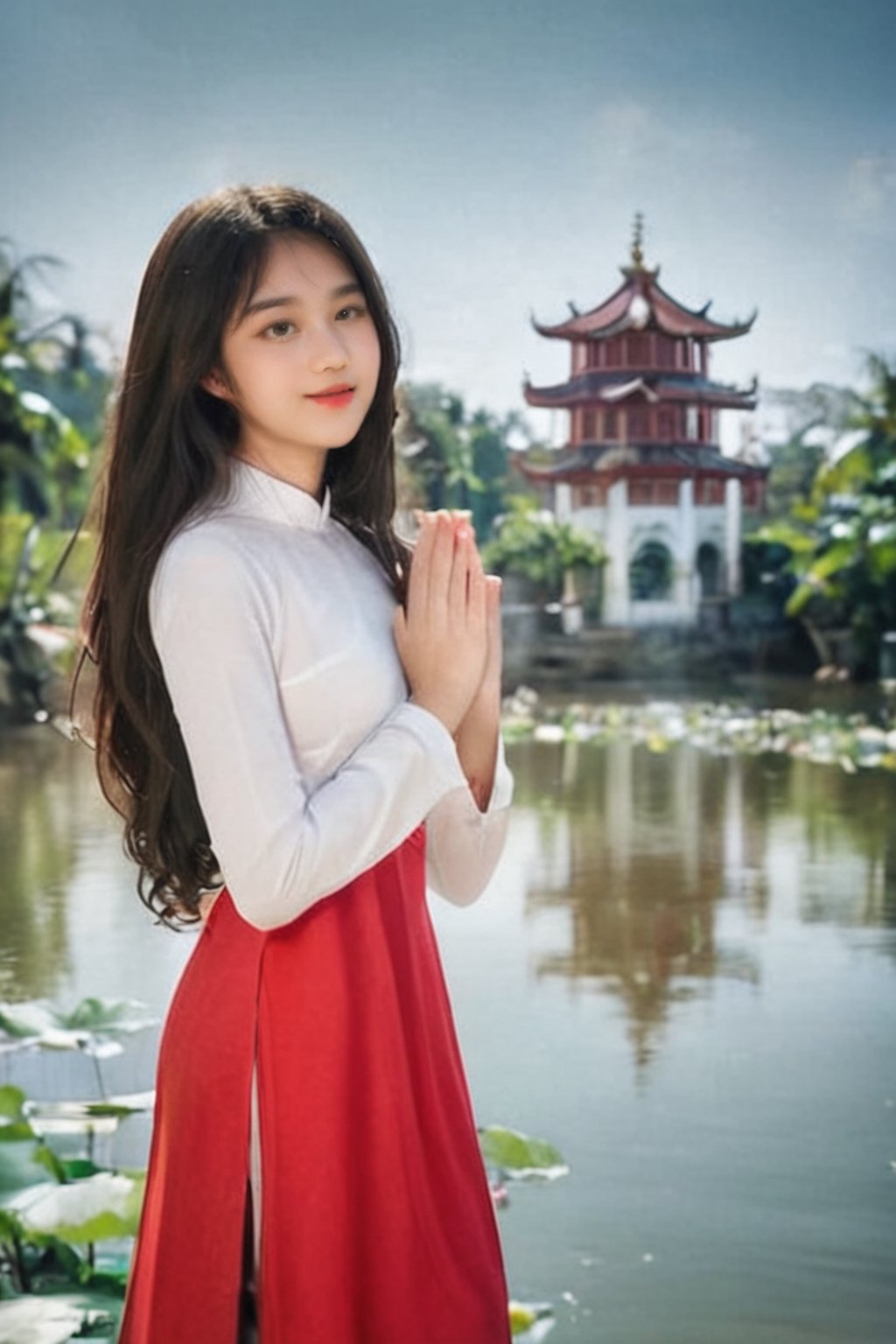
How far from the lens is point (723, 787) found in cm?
280

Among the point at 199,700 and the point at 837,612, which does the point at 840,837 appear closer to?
the point at 837,612

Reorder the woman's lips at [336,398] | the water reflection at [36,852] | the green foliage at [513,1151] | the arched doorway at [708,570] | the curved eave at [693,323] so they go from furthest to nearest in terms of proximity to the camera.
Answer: the arched doorway at [708,570] < the curved eave at [693,323] < the water reflection at [36,852] < the green foliage at [513,1151] < the woman's lips at [336,398]

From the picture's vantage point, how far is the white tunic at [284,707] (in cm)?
85

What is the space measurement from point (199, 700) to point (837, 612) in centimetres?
210

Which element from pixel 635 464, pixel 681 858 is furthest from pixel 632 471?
pixel 681 858

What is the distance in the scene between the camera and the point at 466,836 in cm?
99

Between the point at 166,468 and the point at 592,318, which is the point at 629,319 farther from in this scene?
the point at 166,468

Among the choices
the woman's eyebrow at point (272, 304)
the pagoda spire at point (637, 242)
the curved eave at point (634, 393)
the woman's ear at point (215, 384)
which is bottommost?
the woman's ear at point (215, 384)

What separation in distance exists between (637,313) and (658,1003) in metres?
0.97

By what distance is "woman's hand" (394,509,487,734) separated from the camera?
91 centimetres

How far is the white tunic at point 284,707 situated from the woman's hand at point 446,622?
2cm

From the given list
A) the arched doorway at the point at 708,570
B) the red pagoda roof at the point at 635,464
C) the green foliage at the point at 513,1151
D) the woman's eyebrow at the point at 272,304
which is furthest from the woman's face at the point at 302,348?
the arched doorway at the point at 708,570

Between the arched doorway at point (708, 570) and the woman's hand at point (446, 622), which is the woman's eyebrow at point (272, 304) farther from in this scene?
the arched doorway at point (708, 570)

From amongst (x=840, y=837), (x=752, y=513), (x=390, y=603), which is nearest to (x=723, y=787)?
(x=840, y=837)
